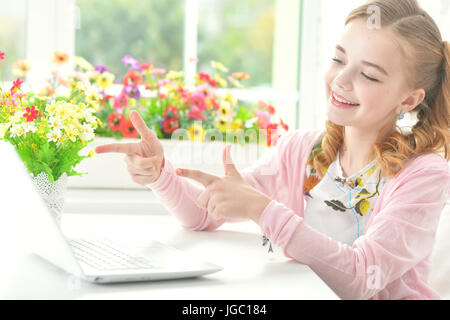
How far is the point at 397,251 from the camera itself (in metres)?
1.03

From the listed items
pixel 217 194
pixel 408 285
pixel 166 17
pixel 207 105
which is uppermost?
pixel 166 17

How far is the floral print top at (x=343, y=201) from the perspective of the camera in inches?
48.2

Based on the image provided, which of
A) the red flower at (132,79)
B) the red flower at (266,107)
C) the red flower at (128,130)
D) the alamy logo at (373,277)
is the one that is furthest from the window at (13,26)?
the alamy logo at (373,277)

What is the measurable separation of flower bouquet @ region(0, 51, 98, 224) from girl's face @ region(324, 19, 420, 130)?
1.71 ft

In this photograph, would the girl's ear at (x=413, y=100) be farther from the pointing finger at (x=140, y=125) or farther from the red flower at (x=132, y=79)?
the red flower at (x=132, y=79)

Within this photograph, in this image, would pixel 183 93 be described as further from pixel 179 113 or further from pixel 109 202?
pixel 109 202

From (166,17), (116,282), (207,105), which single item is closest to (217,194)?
(116,282)

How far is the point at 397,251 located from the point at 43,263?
629 mm

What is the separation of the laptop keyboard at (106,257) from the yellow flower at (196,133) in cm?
87

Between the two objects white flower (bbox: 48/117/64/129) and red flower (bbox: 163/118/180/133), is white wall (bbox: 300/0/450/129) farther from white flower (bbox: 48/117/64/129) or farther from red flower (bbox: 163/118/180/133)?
white flower (bbox: 48/117/64/129)

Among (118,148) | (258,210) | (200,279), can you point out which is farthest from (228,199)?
(118,148)

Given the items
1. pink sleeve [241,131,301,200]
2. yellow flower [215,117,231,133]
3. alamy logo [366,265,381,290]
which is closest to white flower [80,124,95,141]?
pink sleeve [241,131,301,200]
